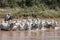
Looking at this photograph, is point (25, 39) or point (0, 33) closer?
point (25, 39)

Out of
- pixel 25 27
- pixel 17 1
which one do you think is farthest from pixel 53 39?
pixel 17 1

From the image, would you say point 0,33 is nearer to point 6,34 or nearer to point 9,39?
point 6,34

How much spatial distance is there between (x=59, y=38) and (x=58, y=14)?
13.8 meters

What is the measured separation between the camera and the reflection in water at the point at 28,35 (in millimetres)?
16416

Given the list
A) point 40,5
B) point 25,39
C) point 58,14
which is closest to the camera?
point 25,39

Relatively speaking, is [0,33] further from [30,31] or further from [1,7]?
[1,7]

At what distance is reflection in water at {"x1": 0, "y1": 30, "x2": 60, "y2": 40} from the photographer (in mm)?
16416

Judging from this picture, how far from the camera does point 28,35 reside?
1769cm

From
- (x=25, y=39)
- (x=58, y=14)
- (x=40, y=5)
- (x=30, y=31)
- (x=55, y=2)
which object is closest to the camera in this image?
(x=25, y=39)

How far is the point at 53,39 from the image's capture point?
52.6 feet

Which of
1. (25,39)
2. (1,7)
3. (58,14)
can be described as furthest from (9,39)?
(1,7)

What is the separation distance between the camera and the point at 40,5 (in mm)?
33219

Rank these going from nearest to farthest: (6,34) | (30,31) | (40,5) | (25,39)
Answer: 1. (25,39)
2. (6,34)
3. (30,31)
4. (40,5)

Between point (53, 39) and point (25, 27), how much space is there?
13.4ft
